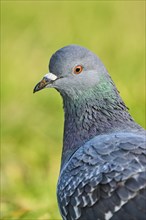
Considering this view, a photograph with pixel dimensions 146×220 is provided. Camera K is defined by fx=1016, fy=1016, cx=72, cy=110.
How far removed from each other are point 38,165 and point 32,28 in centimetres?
366

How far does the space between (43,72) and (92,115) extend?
4288 millimetres

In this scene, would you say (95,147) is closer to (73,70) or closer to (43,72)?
(73,70)

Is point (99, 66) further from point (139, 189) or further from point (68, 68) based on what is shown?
point (139, 189)

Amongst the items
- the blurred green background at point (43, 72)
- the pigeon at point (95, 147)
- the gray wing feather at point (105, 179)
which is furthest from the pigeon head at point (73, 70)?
the blurred green background at point (43, 72)

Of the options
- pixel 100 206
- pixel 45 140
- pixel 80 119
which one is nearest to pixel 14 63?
pixel 45 140

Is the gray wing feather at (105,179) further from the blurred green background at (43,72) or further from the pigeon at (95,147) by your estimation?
the blurred green background at (43,72)

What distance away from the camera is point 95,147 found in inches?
290

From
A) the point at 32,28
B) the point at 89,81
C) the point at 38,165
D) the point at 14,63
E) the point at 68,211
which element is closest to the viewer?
the point at 68,211

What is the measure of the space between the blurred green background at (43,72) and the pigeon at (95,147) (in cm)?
133

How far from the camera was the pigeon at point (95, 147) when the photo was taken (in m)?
6.95

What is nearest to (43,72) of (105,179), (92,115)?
(92,115)

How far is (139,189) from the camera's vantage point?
6836 mm

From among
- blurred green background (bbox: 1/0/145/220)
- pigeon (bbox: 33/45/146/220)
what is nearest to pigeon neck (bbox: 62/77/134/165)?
pigeon (bbox: 33/45/146/220)

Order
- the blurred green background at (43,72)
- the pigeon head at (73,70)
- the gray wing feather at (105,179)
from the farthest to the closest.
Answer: the blurred green background at (43,72)
the pigeon head at (73,70)
the gray wing feather at (105,179)
